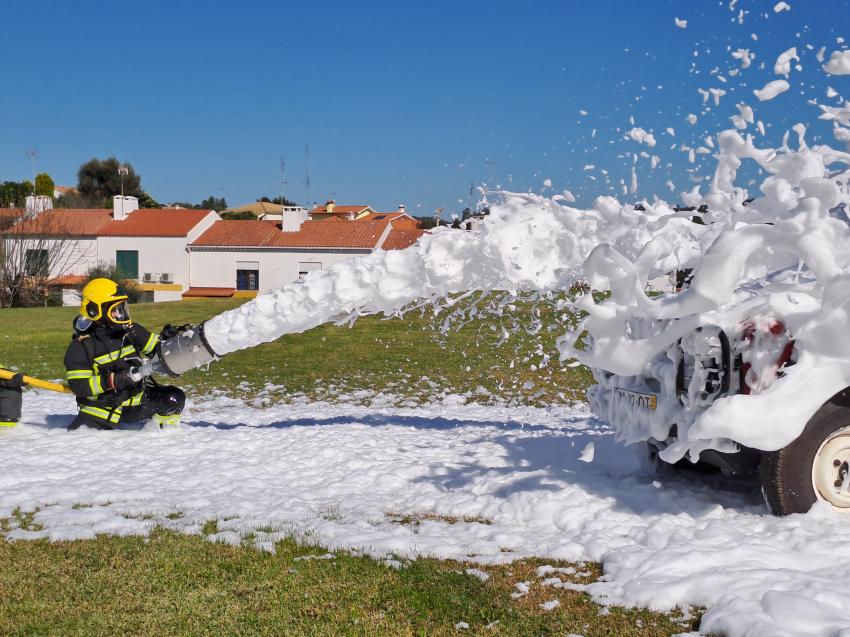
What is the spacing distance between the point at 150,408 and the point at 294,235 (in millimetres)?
44521

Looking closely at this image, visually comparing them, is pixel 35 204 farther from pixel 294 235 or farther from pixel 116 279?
pixel 294 235

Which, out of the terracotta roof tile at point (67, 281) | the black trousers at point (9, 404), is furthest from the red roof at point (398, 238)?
the black trousers at point (9, 404)

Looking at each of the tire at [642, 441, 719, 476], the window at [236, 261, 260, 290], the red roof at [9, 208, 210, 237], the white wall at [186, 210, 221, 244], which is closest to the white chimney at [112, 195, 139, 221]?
the red roof at [9, 208, 210, 237]

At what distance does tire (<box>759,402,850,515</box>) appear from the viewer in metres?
4.98

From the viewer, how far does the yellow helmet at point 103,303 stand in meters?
8.19

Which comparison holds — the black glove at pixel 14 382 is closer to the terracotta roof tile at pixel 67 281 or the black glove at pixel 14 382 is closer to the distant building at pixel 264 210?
the terracotta roof tile at pixel 67 281

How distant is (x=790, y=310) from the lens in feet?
16.1

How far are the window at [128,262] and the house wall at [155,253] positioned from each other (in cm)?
20

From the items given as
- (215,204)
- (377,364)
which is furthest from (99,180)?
(377,364)

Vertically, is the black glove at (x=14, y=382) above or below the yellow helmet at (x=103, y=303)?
below

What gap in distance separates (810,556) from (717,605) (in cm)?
88

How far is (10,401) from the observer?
811 cm

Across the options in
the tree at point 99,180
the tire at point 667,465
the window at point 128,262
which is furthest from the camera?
the tree at point 99,180

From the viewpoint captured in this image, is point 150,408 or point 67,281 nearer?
point 150,408
